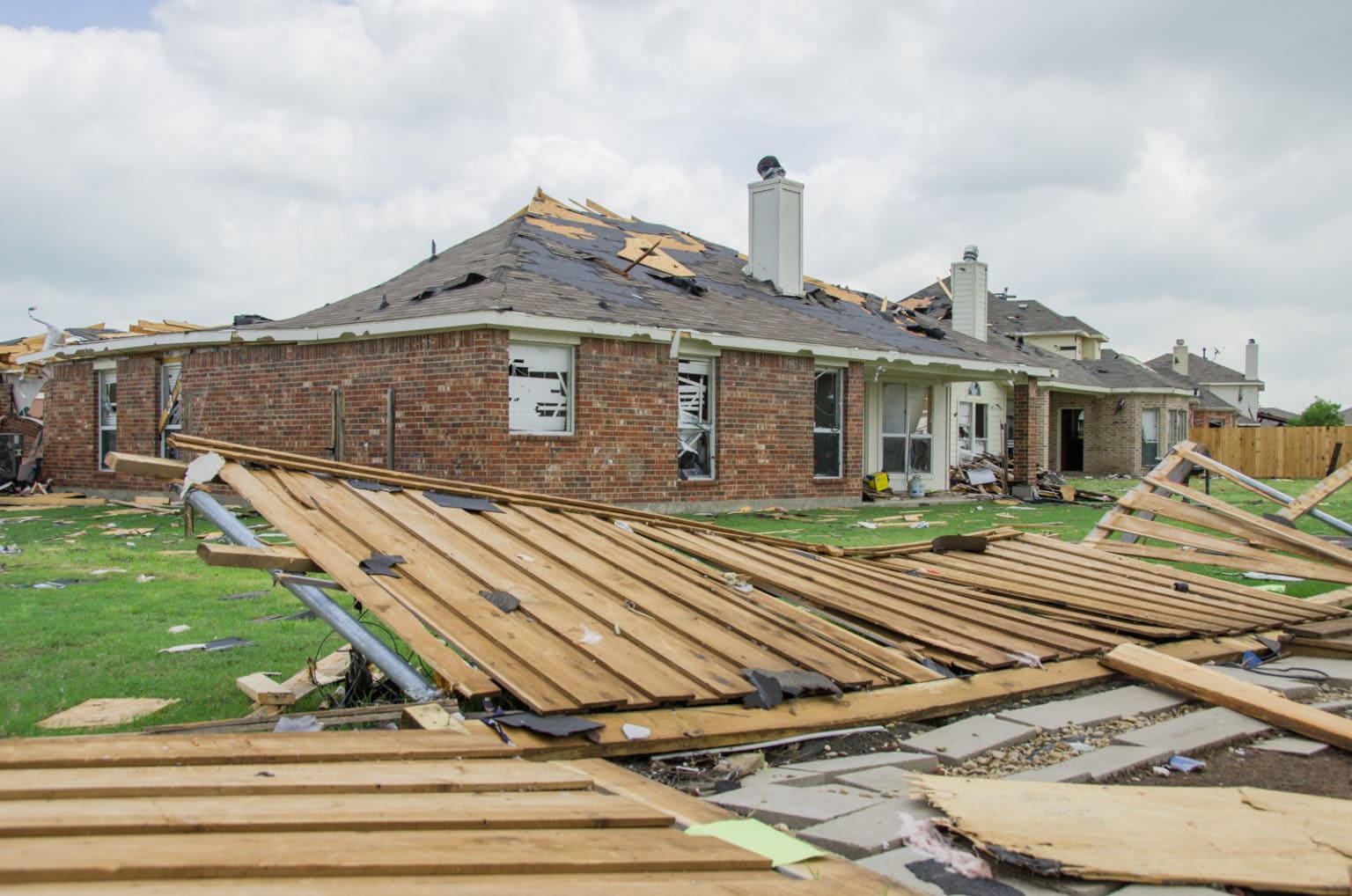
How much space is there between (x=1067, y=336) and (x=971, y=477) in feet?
62.3

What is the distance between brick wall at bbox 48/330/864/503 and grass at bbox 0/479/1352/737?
1.82 metres

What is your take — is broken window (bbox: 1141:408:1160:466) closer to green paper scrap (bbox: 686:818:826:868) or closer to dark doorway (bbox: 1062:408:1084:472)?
dark doorway (bbox: 1062:408:1084:472)

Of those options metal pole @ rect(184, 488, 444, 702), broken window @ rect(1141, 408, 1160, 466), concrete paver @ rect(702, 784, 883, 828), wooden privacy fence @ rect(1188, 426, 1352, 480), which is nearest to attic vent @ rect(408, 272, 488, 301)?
metal pole @ rect(184, 488, 444, 702)

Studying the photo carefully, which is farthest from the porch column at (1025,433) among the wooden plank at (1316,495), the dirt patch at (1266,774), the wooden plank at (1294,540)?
the dirt patch at (1266,774)

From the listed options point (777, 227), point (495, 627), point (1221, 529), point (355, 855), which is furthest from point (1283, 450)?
point (355, 855)

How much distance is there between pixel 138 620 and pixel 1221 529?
7886 mm

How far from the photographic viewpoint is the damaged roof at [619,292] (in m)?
13.3

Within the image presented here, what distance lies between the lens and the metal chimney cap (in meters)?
19.0

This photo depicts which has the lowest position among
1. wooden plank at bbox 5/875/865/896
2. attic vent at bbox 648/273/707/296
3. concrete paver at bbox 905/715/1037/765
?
concrete paver at bbox 905/715/1037/765

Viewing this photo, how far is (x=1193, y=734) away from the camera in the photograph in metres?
4.07

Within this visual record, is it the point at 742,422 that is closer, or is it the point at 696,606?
the point at 696,606

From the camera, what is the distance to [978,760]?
12.3 feet

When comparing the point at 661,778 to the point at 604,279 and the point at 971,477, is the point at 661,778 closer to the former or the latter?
the point at 604,279

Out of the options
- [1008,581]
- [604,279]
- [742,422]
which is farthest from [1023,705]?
[604,279]
